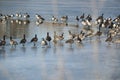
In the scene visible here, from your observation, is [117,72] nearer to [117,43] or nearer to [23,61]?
[23,61]

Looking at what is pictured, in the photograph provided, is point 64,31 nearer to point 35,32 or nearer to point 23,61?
point 35,32

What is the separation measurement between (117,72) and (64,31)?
27.2 ft

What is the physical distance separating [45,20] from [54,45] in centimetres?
886

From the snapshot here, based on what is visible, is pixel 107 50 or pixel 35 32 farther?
pixel 35 32

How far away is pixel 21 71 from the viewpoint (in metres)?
12.9

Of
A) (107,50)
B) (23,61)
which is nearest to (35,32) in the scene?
(107,50)

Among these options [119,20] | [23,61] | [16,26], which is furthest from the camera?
[119,20]

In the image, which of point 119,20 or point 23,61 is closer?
point 23,61

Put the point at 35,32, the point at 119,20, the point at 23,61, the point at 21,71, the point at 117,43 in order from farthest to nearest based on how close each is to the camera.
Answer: the point at 119,20
the point at 35,32
the point at 117,43
the point at 23,61
the point at 21,71

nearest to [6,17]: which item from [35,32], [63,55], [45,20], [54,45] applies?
[45,20]

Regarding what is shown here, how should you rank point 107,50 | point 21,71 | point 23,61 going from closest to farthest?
1. point 21,71
2. point 23,61
3. point 107,50

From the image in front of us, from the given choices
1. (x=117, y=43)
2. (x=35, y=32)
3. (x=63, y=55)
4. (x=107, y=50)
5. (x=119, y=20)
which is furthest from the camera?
(x=119, y=20)

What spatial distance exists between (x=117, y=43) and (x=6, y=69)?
578 centimetres

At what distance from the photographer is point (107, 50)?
16.4m
